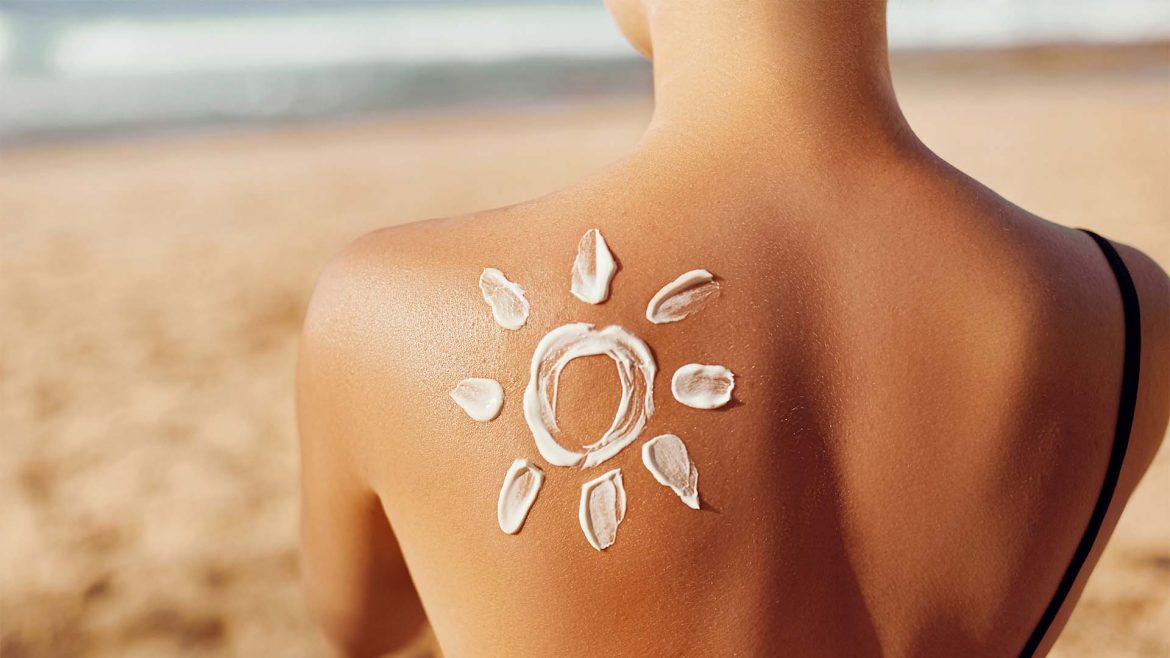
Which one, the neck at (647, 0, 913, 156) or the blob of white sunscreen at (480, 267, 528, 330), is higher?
the neck at (647, 0, 913, 156)

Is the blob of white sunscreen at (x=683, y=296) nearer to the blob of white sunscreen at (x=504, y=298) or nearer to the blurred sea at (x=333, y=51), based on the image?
the blob of white sunscreen at (x=504, y=298)

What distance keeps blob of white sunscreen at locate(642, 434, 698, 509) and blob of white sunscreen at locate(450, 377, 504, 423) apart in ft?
0.41

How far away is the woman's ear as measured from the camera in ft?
3.01

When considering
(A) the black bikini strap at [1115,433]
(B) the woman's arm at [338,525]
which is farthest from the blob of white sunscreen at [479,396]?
(A) the black bikini strap at [1115,433]

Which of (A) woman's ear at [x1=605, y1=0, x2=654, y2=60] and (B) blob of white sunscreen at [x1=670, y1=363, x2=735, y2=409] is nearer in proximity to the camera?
(B) blob of white sunscreen at [x1=670, y1=363, x2=735, y2=409]

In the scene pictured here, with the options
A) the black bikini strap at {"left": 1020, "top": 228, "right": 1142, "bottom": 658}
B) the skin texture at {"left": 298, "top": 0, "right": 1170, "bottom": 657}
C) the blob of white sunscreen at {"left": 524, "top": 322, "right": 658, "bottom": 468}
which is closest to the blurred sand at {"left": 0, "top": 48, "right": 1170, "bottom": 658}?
the black bikini strap at {"left": 1020, "top": 228, "right": 1142, "bottom": 658}

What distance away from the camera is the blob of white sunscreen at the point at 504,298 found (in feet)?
2.64

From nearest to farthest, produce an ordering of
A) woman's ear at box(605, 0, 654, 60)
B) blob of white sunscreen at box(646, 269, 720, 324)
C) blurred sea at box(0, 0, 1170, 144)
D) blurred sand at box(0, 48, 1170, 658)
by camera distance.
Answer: blob of white sunscreen at box(646, 269, 720, 324), woman's ear at box(605, 0, 654, 60), blurred sand at box(0, 48, 1170, 658), blurred sea at box(0, 0, 1170, 144)

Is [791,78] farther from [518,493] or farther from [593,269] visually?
[518,493]

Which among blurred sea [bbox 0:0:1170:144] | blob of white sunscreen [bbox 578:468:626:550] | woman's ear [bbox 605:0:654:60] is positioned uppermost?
blurred sea [bbox 0:0:1170:144]

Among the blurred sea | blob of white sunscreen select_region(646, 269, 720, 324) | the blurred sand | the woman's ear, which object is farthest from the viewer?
the blurred sea

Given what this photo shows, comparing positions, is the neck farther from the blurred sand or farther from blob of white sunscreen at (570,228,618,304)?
the blurred sand

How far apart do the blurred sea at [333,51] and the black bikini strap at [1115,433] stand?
10766 mm

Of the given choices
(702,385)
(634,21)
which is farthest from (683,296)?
(634,21)
